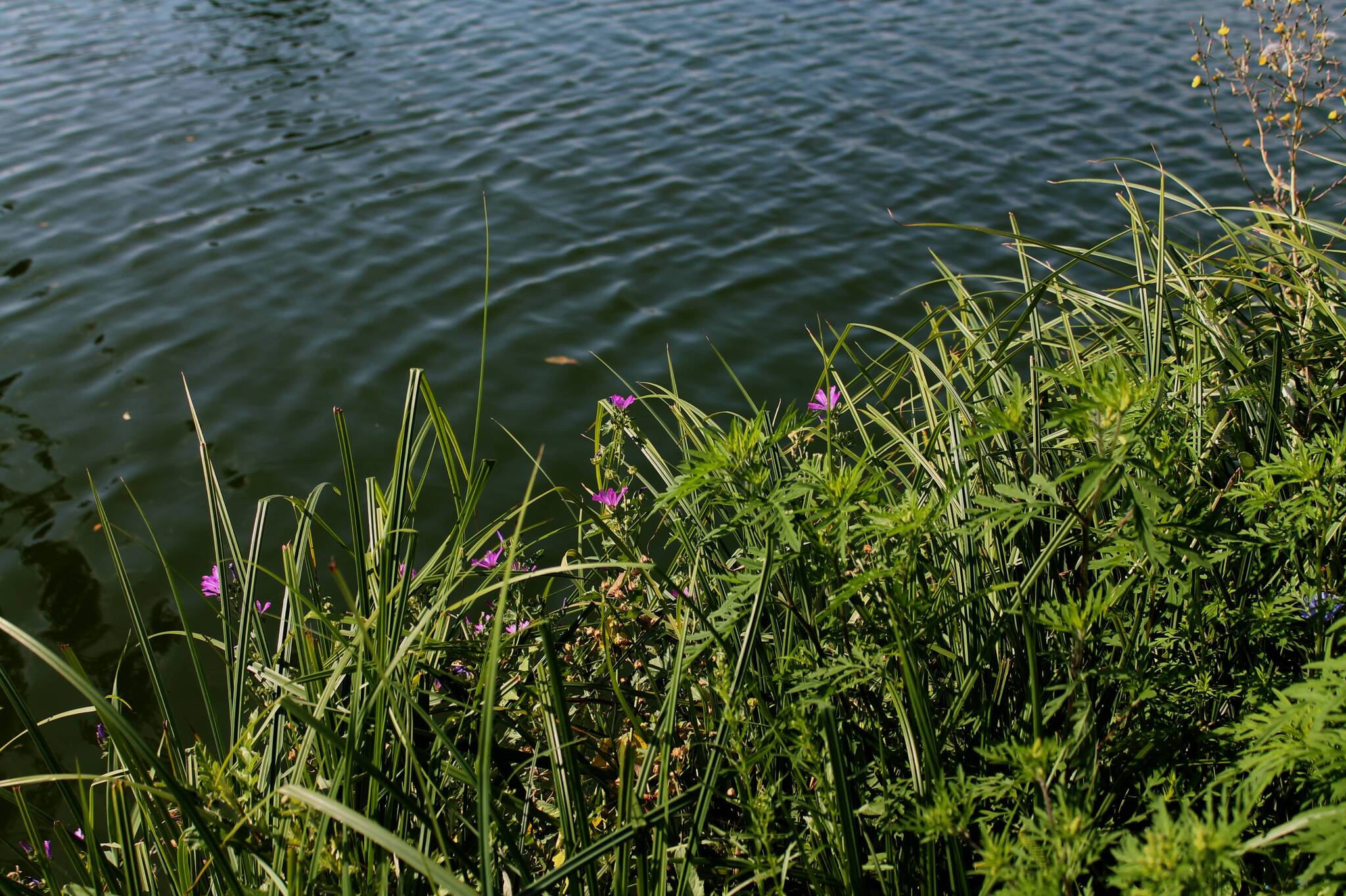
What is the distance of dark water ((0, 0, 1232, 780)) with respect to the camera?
5.44 meters

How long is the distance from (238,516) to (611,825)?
11.1 ft

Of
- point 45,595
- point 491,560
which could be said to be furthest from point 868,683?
point 45,595

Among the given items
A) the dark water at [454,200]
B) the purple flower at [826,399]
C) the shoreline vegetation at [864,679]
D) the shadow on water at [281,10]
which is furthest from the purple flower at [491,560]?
the shadow on water at [281,10]

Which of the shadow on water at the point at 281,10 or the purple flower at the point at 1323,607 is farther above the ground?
the shadow on water at the point at 281,10

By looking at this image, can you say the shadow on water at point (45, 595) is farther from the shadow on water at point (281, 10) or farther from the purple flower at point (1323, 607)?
the shadow on water at point (281, 10)

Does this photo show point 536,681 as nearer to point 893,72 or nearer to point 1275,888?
point 1275,888

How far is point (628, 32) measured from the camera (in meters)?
11.4

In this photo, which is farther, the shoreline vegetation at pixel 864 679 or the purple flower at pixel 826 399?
the purple flower at pixel 826 399

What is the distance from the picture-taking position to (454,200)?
786 cm

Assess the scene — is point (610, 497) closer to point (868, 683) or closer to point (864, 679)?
point (868, 683)

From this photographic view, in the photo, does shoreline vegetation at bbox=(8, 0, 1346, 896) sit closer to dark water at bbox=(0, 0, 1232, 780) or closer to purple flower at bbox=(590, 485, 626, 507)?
purple flower at bbox=(590, 485, 626, 507)

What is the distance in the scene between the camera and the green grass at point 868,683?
146cm

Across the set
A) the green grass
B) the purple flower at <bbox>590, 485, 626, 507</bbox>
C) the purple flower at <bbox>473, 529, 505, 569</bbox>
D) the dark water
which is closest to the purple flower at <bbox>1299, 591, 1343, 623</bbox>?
the green grass

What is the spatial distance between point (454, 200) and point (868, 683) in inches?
262
